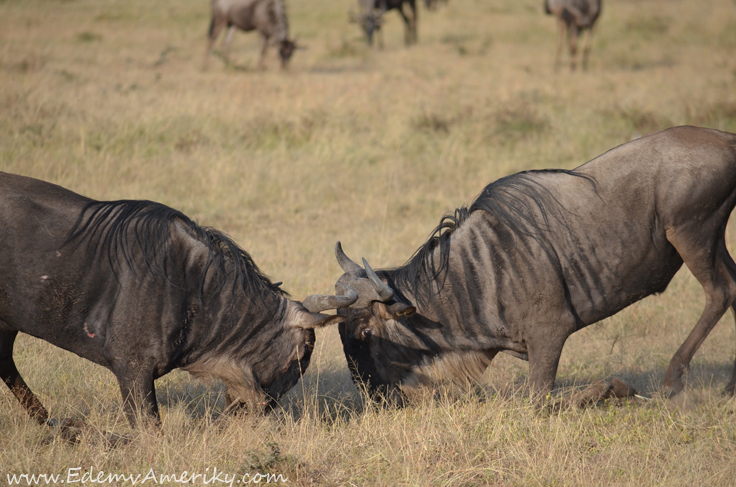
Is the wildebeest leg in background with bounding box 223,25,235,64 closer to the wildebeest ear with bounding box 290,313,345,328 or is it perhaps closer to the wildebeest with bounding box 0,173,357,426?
the wildebeest with bounding box 0,173,357,426

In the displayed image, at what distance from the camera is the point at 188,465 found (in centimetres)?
318

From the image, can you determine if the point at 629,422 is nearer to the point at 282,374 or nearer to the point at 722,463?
the point at 722,463

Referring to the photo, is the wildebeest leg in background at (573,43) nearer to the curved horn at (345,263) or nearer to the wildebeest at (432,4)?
the wildebeest at (432,4)

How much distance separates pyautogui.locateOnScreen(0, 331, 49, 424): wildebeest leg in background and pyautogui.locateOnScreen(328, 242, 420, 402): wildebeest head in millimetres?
1678

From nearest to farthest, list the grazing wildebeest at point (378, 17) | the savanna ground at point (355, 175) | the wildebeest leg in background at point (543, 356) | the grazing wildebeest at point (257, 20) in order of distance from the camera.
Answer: the savanna ground at point (355, 175)
the wildebeest leg in background at point (543, 356)
the grazing wildebeest at point (257, 20)
the grazing wildebeest at point (378, 17)

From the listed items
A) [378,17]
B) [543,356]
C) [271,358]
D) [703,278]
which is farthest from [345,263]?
[378,17]

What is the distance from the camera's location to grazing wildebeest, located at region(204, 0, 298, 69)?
632 inches

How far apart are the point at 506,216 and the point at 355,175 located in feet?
17.0

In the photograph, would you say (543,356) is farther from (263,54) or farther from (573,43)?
(573,43)

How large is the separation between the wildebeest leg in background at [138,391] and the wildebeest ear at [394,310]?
4.12 ft

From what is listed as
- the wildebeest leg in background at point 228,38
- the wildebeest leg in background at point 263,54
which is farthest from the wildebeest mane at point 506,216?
the wildebeest leg in background at point 228,38

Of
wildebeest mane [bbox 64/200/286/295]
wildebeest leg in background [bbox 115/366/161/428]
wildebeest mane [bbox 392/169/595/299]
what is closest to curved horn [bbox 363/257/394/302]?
wildebeest mane [bbox 392/169/595/299]

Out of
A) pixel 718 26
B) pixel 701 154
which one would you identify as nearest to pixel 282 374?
pixel 701 154

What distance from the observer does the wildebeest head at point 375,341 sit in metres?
3.69
